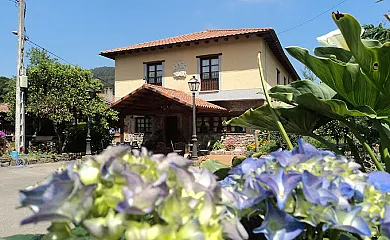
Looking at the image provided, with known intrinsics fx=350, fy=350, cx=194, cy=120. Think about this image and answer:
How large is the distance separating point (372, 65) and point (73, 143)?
19.3 m

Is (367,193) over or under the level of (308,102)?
under

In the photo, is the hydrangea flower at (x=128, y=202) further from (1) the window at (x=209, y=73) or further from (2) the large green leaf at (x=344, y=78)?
(1) the window at (x=209, y=73)

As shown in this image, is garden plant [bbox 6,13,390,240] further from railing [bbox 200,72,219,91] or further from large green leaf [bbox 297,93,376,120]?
railing [bbox 200,72,219,91]

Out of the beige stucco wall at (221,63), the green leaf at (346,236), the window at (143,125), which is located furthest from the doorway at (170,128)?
the green leaf at (346,236)

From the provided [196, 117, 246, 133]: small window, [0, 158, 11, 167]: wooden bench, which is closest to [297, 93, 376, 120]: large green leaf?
[0, 158, 11, 167]: wooden bench

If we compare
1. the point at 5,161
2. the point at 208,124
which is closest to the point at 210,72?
the point at 208,124

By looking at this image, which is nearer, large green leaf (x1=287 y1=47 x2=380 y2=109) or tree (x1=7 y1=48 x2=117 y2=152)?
large green leaf (x1=287 y1=47 x2=380 y2=109)

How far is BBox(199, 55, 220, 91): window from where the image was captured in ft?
55.7

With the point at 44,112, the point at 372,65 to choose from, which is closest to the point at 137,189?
the point at 372,65

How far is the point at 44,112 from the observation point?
631 inches

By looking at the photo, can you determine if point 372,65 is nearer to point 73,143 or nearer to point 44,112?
point 44,112

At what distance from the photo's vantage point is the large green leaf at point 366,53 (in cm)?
89

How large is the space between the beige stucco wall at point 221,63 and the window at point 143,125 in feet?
5.78

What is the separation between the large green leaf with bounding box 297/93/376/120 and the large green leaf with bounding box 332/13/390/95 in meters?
0.09
